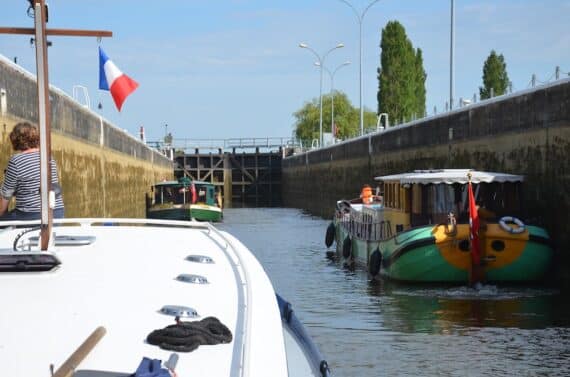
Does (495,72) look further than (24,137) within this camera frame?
Yes

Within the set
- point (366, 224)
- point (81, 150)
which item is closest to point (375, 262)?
point (366, 224)

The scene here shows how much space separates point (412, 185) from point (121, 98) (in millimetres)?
10966

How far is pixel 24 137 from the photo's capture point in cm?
666

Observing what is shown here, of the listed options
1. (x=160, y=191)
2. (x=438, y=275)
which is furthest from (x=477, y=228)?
(x=160, y=191)

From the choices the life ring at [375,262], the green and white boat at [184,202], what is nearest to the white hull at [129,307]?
the life ring at [375,262]

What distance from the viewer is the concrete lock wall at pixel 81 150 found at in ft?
50.7

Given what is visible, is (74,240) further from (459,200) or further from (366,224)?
(366,224)

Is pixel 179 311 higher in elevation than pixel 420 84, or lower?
lower

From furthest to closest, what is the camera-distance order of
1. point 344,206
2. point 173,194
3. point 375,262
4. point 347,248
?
point 173,194
point 344,206
point 347,248
point 375,262

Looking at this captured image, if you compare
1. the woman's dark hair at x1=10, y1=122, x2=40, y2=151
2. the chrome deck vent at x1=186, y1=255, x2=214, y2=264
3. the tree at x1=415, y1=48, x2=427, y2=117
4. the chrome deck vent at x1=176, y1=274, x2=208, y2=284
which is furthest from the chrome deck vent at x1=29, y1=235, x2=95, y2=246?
the tree at x1=415, y1=48, x2=427, y2=117

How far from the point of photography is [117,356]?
3.29m

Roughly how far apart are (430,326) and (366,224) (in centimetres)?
759

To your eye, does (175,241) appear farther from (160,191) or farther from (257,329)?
(160,191)

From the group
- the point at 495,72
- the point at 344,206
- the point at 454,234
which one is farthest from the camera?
the point at 495,72
